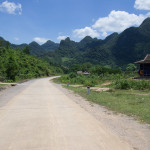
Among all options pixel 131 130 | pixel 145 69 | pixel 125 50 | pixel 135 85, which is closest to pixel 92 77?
pixel 145 69

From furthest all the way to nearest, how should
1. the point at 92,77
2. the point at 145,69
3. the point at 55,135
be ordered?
1. the point at 92,77
2. the point at 145,69
3. the point at 55,135

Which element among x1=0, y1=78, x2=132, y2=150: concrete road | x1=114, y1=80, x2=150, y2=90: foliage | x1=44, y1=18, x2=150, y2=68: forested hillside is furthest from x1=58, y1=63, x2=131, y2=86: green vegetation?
x1=44, y1=18, x2=150, y2=68: forested hillside

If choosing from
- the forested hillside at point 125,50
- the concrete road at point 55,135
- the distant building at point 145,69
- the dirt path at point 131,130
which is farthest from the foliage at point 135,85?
the forested hillside at point 125,50

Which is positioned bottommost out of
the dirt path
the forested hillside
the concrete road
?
the dirt path

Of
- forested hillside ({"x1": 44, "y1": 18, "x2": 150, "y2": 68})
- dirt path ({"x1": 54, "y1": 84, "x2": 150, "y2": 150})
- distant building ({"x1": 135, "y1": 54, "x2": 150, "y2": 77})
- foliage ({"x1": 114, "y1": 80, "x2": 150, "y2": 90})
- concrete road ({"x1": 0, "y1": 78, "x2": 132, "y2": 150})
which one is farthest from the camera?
forested hillside ({"x1": 44, "y1": 18, "x2": 150, "y2": 68})

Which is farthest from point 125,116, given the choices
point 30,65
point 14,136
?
point 30,65

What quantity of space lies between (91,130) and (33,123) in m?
2.10

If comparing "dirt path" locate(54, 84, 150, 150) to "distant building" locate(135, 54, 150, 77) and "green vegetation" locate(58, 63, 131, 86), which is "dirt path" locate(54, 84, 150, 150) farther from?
"distant building" locate(135, 54, 150, 77)

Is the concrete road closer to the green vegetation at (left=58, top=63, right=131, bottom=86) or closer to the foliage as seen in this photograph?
the foliage

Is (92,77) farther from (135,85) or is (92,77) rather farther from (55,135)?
(55,135)

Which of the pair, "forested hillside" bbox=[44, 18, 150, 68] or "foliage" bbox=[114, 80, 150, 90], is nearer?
"foliage" bbox=[114, 80, 150, 90]

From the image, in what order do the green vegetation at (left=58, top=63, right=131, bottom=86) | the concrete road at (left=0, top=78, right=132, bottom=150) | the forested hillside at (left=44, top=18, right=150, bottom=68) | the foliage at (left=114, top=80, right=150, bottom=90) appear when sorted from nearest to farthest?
the concrete road at (left=0, top=78, right=132, bottom=150)
the foliage at (left=114, top=80, right=150, bottom=90)
the green vegetation at (left=58, top=63, right=131, bottom=86)
the forested hillside at (left=44, top=18, right=150, bottom=68)

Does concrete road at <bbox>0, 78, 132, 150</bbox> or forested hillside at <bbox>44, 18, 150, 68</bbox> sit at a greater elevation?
forested hillside at <bbox>44, 18, 150, 68</bbox>

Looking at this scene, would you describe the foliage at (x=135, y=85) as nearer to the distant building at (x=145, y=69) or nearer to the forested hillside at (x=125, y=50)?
the distant building at (x=145, y=69)
